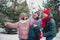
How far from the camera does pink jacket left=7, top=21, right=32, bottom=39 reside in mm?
4988

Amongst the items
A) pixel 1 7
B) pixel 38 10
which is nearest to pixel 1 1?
pixel 1 7

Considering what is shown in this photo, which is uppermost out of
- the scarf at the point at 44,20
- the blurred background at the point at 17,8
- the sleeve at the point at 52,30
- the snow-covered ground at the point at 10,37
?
the blurred background at the point at 17,8

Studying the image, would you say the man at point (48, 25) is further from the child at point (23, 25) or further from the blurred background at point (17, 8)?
the child at point (23, 25)

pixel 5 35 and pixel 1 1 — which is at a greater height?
pixel 1 1

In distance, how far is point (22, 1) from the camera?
501cm

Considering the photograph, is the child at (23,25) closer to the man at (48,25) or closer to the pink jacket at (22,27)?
the pink jacket at (22,27)

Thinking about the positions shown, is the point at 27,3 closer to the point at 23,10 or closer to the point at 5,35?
the point at 23,10

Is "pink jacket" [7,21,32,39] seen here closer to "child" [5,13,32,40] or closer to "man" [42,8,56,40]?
"child" [5,13,32,40]

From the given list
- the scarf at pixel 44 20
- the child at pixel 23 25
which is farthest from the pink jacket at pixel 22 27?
the scarf at pixel 44 20

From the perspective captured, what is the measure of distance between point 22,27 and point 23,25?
0.08 feet

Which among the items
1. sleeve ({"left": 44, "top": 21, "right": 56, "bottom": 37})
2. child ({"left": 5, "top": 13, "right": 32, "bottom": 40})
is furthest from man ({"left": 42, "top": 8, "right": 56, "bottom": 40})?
child ({"left": 5, "top": 13, "right": 32, "bottom": 40})

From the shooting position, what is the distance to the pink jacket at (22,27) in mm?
4988

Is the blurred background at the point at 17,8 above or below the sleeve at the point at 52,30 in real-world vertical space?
above

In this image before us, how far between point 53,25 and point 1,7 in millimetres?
569
